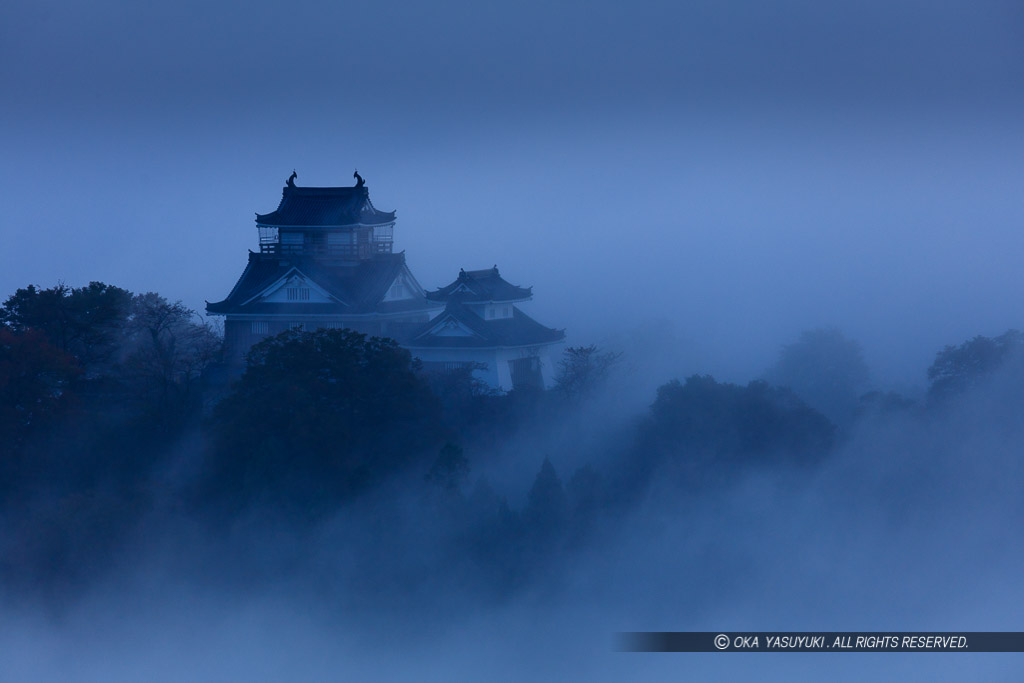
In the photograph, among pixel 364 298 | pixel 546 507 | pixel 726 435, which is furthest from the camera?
pixel 364 298

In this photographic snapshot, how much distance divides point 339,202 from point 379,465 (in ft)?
20.9

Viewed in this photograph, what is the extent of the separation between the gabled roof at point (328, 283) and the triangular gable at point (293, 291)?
2cm

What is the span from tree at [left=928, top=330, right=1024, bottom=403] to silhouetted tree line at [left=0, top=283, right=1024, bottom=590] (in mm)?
22

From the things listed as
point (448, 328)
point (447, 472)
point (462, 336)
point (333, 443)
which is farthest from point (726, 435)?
point (448, 328)

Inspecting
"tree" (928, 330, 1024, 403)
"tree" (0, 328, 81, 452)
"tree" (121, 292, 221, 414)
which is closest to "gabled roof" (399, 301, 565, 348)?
"tree" (121, 292, 221, 414)

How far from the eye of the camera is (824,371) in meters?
15.6

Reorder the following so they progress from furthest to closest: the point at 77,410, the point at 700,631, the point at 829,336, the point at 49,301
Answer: the point at 829,336, the point at 49,301, the point at 77,410, the point at 700,631

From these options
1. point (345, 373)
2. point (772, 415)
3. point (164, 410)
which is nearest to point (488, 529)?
point (345, 373)

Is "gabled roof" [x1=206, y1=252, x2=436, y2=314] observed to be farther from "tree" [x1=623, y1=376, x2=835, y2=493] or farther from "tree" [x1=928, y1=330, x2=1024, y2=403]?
"tree" [x1=928, y1=330, x2=1024, y2=403]

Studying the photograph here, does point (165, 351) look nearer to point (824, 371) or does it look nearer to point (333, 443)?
point (333, 443)

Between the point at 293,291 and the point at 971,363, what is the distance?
9.66m

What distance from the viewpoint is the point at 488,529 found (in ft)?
38.4

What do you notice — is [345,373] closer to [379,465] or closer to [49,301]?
[379,465]

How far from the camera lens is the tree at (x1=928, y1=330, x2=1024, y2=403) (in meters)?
13.2
